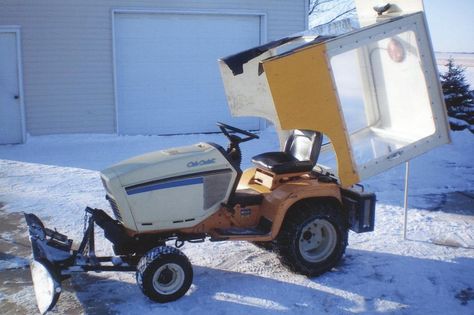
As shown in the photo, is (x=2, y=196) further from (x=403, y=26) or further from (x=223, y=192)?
(x=403, y=26)

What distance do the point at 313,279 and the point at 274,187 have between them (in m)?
0.90

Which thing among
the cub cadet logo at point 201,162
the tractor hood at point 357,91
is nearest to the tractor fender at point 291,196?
the tractor hood at point 357,91

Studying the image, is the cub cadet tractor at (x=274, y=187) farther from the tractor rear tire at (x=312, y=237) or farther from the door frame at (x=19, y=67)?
the door frame at (x=19, y=67)

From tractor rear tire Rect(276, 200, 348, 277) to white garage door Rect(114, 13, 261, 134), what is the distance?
7.68 meters

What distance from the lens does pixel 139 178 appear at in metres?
4.31

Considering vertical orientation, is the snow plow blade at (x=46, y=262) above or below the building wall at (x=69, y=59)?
below

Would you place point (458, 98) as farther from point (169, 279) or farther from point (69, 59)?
point (169, 279)

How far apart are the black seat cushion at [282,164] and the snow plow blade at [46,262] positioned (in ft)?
6.22

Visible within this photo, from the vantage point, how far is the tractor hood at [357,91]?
4.37m

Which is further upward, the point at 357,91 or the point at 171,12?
the point at 171,12

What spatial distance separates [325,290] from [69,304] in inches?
84.0

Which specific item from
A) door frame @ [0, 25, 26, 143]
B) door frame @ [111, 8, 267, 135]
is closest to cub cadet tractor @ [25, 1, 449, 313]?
door frame @ [111, 8, 267, 135]

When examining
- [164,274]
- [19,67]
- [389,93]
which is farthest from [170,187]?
[19,67]

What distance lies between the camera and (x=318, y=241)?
500cm
